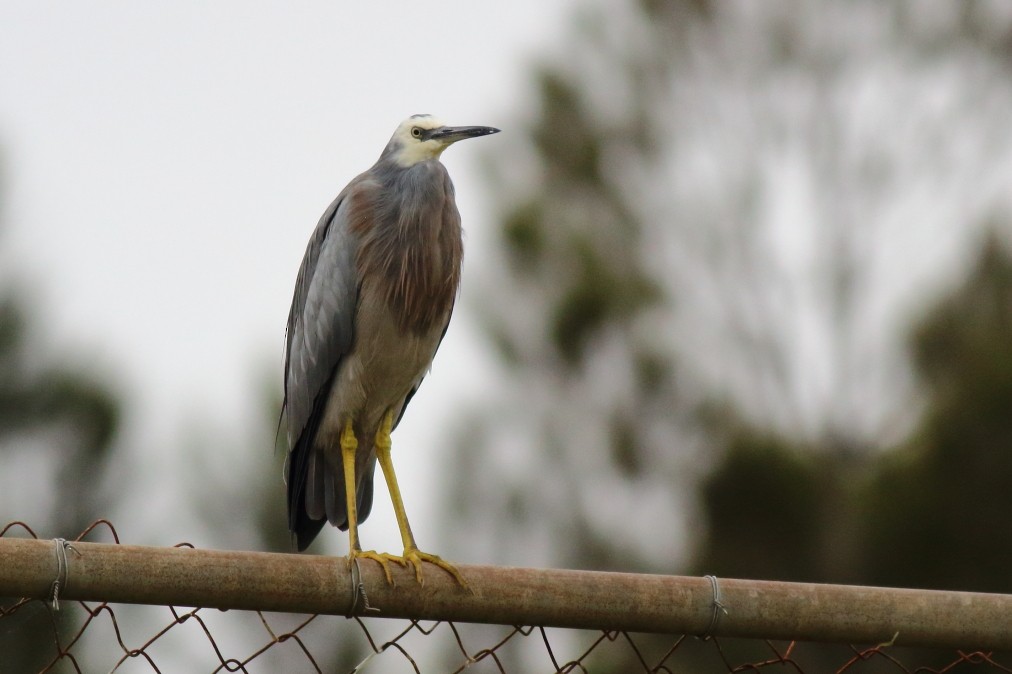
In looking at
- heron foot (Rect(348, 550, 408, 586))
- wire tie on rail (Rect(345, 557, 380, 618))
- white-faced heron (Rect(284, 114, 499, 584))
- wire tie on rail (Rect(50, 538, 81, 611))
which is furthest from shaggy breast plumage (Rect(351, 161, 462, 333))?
wire tie on rail (Rect(50, 538, 81, 611))

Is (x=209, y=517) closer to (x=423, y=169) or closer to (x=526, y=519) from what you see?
(x=526, y=519)

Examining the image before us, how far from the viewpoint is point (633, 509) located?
11039 millimetres

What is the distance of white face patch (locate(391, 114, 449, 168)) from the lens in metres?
4.33

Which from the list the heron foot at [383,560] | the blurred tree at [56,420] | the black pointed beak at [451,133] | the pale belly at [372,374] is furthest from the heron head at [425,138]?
the blurred tree at [56,420]

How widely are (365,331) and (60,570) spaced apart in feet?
7.06

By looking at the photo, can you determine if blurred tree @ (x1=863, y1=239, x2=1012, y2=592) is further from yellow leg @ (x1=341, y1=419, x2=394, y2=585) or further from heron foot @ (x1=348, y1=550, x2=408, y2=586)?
heron foot @ (x1=348, y1=550, x2=408, y2=586)

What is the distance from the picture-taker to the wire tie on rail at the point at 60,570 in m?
1.90

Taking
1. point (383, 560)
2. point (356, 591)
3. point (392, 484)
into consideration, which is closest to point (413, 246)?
point (392, 484)

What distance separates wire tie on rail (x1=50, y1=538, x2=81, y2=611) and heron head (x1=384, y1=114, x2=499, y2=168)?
2.58 metres

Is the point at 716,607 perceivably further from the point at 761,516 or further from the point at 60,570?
the point at 761,516

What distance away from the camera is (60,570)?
6.25 feet

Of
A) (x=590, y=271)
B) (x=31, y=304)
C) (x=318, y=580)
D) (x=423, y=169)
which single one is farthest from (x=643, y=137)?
(x=318, y=580)

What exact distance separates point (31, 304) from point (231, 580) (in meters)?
8.16

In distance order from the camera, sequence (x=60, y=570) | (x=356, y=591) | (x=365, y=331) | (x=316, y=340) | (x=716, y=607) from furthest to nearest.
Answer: (x=316, y=340)
(x=365, y=331)
(x=716, y=607)
(x=356, y=591)
(x=60, y=570)
